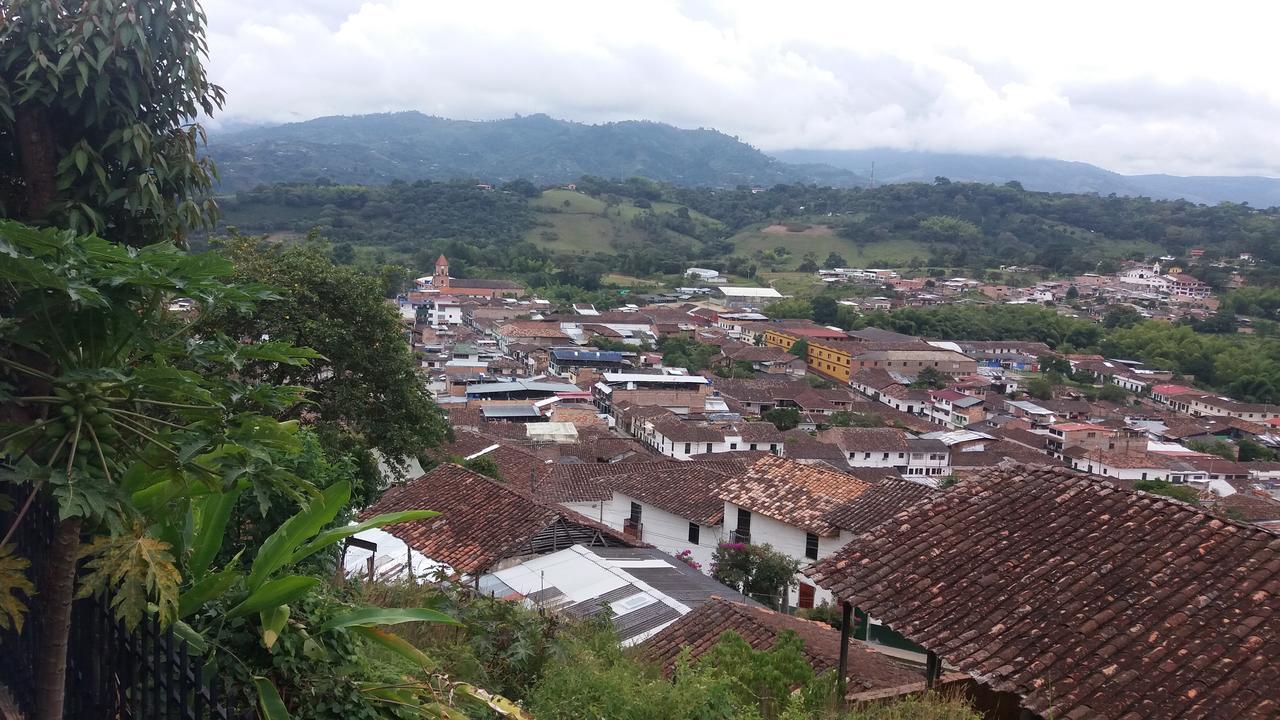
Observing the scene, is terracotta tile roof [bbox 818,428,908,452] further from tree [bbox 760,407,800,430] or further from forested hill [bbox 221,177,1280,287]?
forested hill [bbox 221,177,1280,287]

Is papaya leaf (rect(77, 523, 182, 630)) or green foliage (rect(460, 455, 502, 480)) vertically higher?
papaya leaf (rect(77, 523, 182, 630))

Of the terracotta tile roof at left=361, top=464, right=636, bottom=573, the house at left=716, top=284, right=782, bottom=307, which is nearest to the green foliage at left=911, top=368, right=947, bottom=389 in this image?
the house at left=716, top=284, right=782, bottom=307

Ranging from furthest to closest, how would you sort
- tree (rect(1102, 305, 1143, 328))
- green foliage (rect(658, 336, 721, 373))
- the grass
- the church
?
the grass < the church < tree (rect(1102, 305, 1143, 328)) < green foliage (rect(658, 336, 721, 373))

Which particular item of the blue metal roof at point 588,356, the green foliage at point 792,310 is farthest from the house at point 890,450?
A: the green foliage at point 792,310

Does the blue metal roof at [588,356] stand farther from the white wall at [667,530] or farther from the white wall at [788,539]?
the white wall at [788,539]

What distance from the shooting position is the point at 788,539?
15047mm

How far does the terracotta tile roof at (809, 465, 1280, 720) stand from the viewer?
4594 mm

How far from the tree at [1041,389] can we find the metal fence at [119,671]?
182 feet

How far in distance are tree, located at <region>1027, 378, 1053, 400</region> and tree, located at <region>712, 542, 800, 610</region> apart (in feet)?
143

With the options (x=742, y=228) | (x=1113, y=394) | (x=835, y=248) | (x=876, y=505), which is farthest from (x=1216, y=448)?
(x=742, y=228)

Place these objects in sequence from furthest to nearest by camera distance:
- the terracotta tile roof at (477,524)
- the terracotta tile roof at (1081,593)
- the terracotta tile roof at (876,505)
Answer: the terracotta tile roof at (876,505) → the terracotta tile roof at (477,524) → the terracotta tile roof at (1081,593)

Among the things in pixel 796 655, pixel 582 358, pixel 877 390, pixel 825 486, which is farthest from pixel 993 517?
pixel 877 390

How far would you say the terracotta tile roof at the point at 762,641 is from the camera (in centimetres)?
688

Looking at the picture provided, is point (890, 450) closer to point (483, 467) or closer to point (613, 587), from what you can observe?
point (483, 467)
